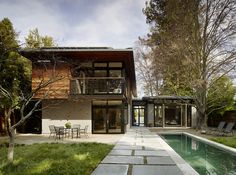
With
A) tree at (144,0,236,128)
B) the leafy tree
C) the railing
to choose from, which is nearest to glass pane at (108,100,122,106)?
the railing

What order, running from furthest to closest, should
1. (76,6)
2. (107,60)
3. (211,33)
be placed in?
(211,33) < (107,60) < (76,6)

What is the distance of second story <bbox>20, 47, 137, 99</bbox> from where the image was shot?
19484mm

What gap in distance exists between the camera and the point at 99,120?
20922 mm

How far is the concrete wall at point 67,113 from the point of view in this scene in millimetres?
20844

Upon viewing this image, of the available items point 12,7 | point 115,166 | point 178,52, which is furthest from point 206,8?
point 115,166

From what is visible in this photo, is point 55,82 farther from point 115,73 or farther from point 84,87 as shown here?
point 115,73

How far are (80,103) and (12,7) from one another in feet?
37.5

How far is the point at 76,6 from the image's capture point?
10703mm

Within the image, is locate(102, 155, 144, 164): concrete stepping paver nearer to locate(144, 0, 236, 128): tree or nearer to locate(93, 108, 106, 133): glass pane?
locate(93, 108, 106, 133): glass pane

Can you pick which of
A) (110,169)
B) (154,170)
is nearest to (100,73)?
(110,169)

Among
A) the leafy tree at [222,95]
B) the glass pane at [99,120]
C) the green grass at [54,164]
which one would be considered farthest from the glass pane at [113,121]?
the green grass at [54,164]

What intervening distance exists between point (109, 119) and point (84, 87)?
2717 millimetres

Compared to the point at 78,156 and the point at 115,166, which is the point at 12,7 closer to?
the point at 78,156

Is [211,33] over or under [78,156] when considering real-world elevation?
over
